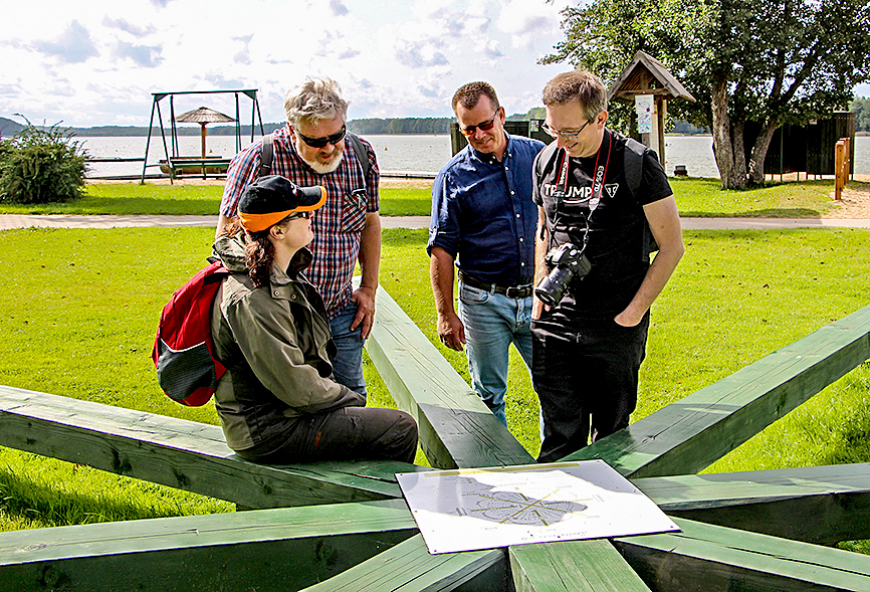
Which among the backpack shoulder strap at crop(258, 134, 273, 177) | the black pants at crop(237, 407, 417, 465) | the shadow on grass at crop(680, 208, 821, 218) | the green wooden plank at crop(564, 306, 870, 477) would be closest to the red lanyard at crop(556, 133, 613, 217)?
the green wooden plank at crop(564, 306, 870, 477)

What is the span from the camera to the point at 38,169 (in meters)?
18.6

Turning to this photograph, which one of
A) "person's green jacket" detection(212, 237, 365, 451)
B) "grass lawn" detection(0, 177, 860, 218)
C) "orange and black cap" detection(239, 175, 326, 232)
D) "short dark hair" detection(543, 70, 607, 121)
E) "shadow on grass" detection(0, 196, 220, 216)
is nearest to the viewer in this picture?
"person's green jacket" detection(212, 237, 365, 451)

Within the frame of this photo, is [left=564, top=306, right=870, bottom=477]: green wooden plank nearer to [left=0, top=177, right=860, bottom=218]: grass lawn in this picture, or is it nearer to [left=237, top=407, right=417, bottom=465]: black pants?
Result: [left=237, top=407, right=417, bottom=465]: black pants

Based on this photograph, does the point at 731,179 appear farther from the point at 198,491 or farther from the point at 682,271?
the point at 198,491

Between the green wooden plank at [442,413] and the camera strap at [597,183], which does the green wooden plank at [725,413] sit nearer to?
the green wooden plank at [442,413]

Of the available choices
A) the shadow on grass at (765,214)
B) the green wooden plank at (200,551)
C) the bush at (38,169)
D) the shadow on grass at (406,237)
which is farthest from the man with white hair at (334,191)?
the bush at (38,169)

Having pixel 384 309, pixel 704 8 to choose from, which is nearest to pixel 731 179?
pixel 704 8

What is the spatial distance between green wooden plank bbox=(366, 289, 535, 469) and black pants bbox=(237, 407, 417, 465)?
0.21 m

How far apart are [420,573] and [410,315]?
18.4 ft

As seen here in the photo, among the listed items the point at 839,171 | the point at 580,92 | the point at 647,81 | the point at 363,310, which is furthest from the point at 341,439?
the point at 839,171

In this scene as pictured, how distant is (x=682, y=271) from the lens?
9.69 m

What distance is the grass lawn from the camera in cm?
1634

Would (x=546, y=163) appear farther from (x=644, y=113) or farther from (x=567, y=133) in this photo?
(x=644, y=113)

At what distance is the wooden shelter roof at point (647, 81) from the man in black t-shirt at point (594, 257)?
579cm
